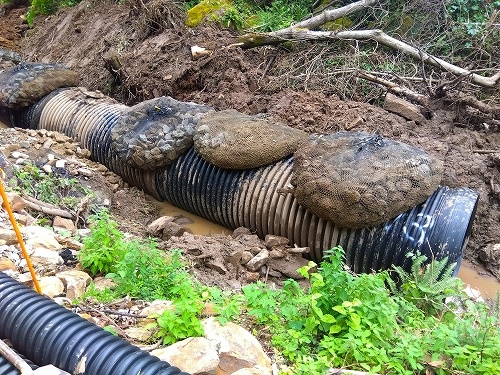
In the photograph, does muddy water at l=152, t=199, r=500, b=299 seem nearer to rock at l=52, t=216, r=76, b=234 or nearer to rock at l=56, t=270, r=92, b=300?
rock at l=52, t=216, r=76, b=234

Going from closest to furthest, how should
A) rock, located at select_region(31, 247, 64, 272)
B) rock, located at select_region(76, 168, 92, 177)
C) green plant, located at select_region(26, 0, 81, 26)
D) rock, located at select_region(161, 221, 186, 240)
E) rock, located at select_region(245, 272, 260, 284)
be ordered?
A: rock, located at select_region(31, 247, 64, 272) < rock, located at select_region(245, 272, 260, 284) < rock, located at select_region(161, 221, 186, 240) < rock, located at select_region(76, 168, 92, 177) < green plant, located at select_region(26, 0, 81, 26)

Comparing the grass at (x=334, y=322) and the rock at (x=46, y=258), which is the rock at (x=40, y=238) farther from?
the grass at (x=334, y=322)

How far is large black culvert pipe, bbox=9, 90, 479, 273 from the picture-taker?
12.9 feet

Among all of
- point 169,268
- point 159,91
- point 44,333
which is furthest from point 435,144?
point 44,333

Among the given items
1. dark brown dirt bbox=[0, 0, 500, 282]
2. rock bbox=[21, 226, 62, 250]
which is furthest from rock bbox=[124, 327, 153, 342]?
dark brown dirt bbox=[0, 0, 500, 282]

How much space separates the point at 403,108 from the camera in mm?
6039

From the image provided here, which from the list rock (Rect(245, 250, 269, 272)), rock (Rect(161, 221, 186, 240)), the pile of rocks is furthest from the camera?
rock (Rect(161, 221, 186, 240))

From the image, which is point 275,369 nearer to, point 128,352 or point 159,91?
point 128,352

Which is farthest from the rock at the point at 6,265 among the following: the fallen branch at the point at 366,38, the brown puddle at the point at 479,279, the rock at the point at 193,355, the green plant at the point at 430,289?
the fallen branch at the point at 366,38

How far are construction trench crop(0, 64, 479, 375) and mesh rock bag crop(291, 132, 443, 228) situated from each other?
8 centimetres

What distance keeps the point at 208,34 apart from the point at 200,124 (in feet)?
11.0

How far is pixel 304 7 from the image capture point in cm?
860

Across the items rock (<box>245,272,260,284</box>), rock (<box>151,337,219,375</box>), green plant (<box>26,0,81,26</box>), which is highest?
green plant (<box>26,0,81,26</box>)

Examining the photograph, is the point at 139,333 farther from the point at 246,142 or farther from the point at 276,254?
the point at 246,142
